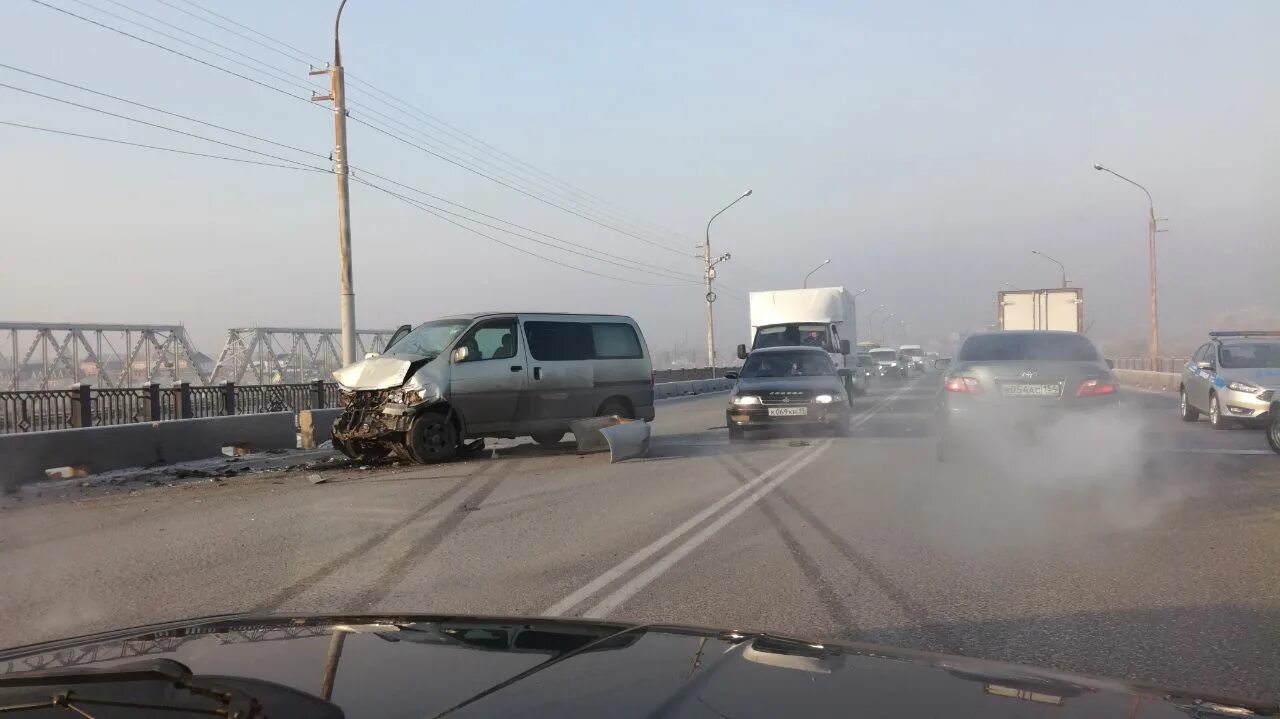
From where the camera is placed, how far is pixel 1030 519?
8.24 meters

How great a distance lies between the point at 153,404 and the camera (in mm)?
15680

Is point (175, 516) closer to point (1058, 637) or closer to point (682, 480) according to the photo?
point (682, 480)

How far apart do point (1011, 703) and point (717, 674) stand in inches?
26.1

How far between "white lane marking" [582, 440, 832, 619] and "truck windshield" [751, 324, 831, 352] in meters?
17.2

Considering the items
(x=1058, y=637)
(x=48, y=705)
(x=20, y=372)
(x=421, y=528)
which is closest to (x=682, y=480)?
(x=421, y=528)

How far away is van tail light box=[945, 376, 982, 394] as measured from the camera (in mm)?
11422

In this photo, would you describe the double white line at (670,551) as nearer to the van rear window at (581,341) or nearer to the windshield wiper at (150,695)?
the windshield wiper at (150,695)

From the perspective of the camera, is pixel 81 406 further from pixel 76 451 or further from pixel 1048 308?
pixel 1048 308

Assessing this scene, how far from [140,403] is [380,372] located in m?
5.34

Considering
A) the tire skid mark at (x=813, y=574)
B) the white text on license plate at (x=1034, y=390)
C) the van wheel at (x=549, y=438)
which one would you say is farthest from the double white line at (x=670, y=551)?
the van wheel at (x=549, y=438)

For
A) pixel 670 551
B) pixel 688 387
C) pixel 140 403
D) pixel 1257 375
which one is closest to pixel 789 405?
pixel 1257 375

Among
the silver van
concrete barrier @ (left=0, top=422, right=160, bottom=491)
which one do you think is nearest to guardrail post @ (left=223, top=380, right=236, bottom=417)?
concrete barrier @ (left=0, top=422, right=160, bottom=491)

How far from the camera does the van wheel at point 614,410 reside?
50.2 ft

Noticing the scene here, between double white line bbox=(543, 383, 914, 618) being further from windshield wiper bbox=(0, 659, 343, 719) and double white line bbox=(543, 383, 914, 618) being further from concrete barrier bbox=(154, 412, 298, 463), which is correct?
concrete barrier bbox=(154, 412, 298, 463)
